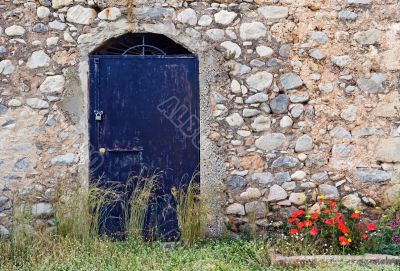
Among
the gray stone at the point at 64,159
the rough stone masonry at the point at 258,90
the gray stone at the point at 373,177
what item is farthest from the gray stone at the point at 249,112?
the gray stone at the point at 64,159

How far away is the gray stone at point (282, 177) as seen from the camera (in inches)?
244

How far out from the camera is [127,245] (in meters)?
5.67

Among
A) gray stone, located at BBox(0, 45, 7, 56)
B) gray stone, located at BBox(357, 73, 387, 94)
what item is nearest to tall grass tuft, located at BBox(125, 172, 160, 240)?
gray stone, located at BBox(0, 45, 7, 56)

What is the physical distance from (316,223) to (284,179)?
58 centimetres

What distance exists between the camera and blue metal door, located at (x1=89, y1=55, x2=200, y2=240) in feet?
20.4

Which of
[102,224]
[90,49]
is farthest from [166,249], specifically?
[90,49]

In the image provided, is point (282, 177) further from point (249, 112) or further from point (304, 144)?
point (249, 112)

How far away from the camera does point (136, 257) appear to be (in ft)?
17.1

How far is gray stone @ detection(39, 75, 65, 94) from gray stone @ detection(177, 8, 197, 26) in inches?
56.1

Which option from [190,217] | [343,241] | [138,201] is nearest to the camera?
[343,241]

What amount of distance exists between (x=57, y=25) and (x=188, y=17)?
1.37m

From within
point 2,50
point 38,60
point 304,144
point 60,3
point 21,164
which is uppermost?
point 60,3

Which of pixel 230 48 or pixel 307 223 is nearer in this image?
pixel 307 223

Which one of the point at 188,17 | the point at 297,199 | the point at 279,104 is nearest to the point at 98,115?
the point at 188,17
